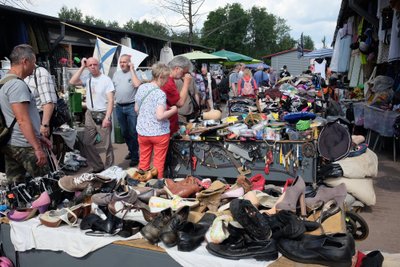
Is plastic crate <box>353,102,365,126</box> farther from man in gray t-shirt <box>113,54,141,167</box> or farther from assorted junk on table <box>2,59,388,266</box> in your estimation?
man in gray t-shirt <box>113,54,141,167</box>

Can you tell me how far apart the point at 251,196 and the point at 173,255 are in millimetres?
797

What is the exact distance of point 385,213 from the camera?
3.88m

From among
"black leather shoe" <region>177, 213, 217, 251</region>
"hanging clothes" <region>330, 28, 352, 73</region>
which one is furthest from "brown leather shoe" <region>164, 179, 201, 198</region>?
"hanging clothes" <region>330, 28, 352, 73</region>

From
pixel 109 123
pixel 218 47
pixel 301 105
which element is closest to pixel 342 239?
pixel 109 123

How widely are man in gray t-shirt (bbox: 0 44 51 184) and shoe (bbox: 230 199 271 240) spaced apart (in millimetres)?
1830

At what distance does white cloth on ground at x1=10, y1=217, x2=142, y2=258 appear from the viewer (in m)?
2.21

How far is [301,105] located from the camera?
21.5ft

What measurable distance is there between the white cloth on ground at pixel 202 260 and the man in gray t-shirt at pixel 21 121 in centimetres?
160

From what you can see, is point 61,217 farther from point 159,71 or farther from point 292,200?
point 159,71

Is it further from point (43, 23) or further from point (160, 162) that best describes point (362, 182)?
point (43, 23)

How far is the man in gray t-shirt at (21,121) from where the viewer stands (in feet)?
9.34

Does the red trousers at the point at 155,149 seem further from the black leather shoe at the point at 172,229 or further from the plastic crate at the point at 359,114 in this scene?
the plastic crate at the point at 359,114

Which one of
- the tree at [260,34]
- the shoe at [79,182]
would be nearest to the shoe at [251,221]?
the shoe at [79,182]

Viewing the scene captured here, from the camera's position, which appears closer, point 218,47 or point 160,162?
point 160,162
